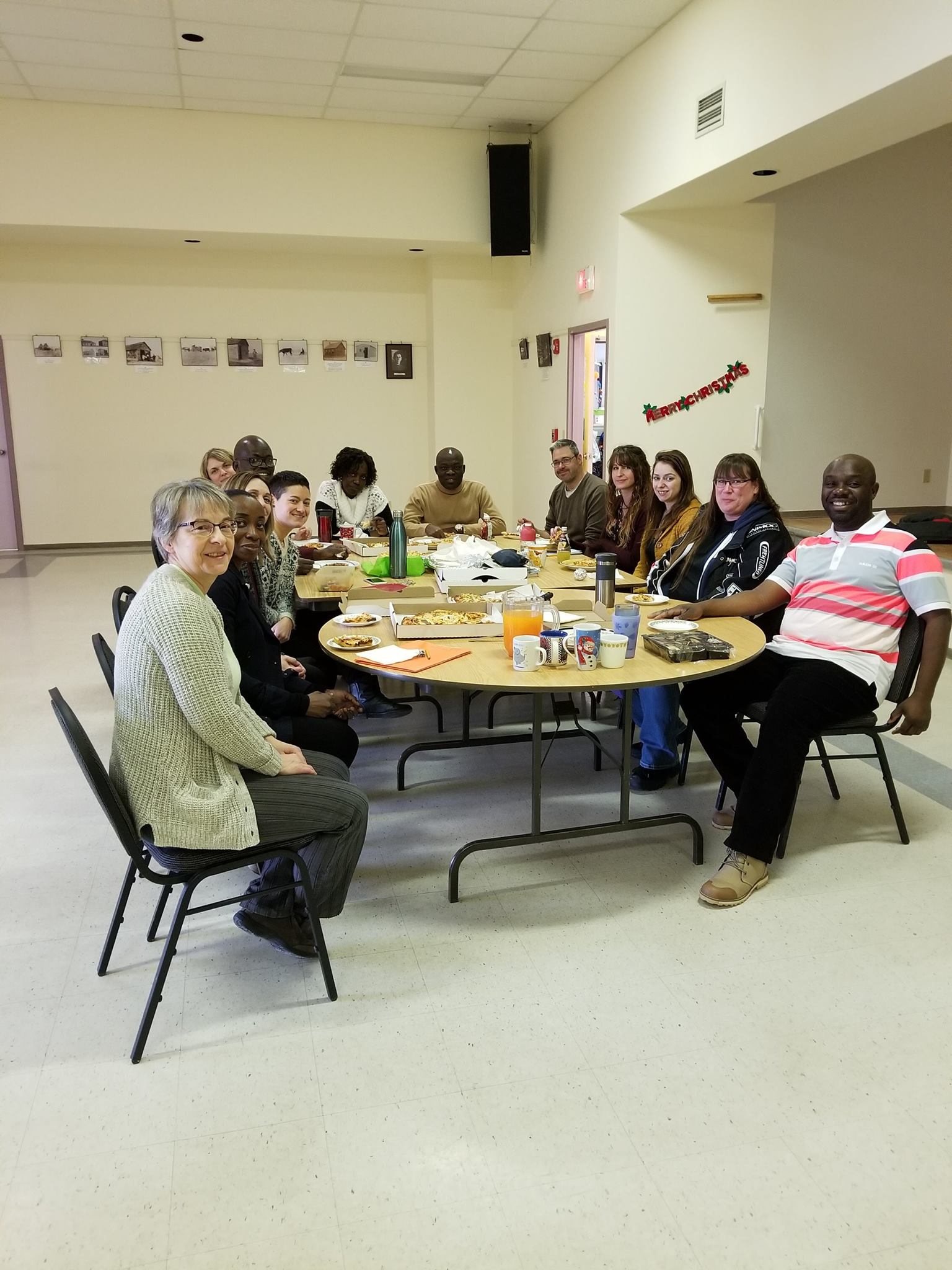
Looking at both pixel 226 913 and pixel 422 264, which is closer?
pixel 226 913

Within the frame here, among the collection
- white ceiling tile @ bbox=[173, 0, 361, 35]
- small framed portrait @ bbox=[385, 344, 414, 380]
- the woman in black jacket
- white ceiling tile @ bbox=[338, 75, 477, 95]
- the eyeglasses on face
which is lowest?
the woman in black jacket

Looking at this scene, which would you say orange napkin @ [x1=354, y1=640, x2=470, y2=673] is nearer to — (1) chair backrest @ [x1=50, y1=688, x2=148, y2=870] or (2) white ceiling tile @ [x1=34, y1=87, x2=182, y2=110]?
(1) chair backrest @ [x1=50, y1=688, x2=148, y2=870]

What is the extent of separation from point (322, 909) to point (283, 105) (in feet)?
22.9

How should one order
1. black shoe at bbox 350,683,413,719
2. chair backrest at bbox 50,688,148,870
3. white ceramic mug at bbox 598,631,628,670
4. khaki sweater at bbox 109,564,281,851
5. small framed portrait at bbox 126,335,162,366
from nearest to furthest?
chair backrest at bbox 50,688,148,870 → khaki sweater at bbox 109,564,281,851 → white ceramic mug at bbox 598,631,628,670 → black shoe at bbox 350,683,413,719 → small framed portrait at bbox 126,335,162,366

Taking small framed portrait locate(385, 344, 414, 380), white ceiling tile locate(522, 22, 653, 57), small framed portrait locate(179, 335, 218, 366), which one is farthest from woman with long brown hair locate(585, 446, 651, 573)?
small framed portrait locate(179, 335, 218, 366)

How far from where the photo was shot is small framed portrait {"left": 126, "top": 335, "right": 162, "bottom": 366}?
8711 mm

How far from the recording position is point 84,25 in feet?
18.7

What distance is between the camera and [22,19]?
562cm

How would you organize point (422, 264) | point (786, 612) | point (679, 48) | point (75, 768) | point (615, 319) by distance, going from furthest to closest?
1. point (422, 264)
2. point (615, 319)
3. point (679, 48)
4. point (75, 768)
5. point (786, 612)

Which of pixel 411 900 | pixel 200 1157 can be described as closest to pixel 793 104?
pixel 411 900

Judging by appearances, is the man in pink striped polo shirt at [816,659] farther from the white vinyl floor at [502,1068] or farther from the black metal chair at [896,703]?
the white vinyl floor at [502,1068]

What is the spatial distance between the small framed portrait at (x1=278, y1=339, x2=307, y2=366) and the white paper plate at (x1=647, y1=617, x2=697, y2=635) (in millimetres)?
6971

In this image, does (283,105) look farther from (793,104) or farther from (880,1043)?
(880,1043)

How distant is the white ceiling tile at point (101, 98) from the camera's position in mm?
6820
